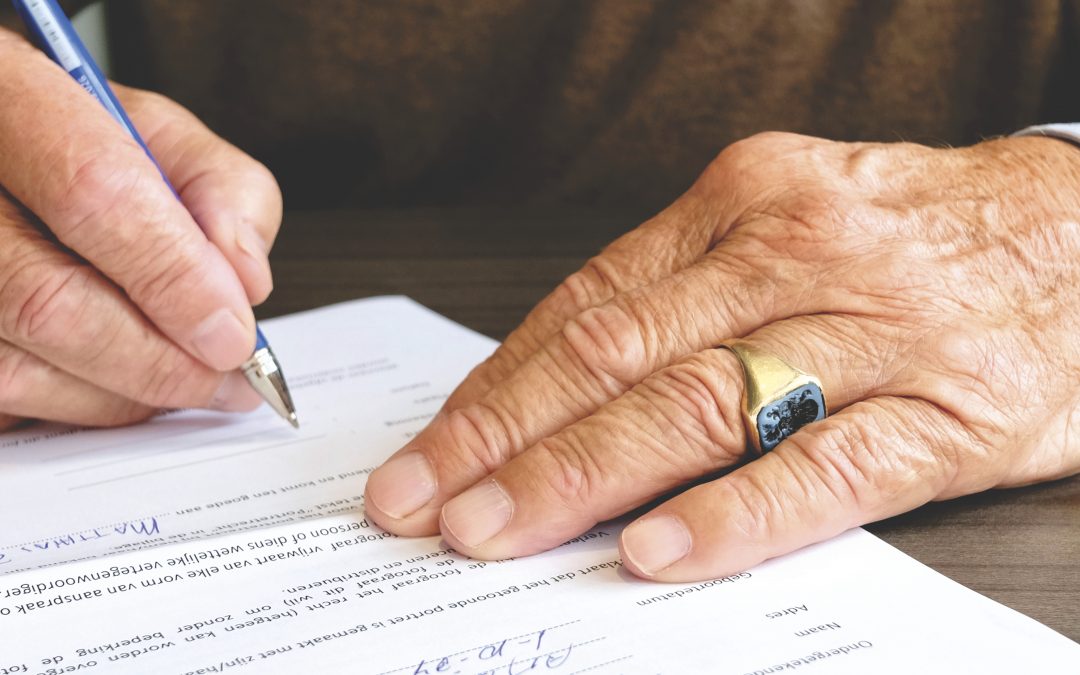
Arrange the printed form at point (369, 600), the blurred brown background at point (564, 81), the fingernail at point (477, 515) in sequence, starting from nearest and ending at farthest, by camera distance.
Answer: the printed form at point (369, 600)
the fingernail at point (477, 515)
the blurred brown background at point (564, 81)

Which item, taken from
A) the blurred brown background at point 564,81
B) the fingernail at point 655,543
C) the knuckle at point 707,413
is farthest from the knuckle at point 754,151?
the blurred brown background at point 564,81

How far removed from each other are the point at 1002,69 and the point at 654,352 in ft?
2.80

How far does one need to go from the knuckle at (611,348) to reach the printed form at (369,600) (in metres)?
0.10

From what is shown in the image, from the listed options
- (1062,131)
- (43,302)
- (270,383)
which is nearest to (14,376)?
(43,302)

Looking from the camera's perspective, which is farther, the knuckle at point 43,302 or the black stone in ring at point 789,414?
the knuckle at point 43,302

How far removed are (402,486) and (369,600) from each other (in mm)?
100

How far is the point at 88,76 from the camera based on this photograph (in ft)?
2.50

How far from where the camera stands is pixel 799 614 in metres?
0.47

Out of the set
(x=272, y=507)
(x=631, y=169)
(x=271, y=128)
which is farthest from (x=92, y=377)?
(x=631, y=169)

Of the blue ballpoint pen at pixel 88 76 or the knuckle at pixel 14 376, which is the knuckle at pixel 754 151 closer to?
the blue ballpoint pen at pixel 88 76

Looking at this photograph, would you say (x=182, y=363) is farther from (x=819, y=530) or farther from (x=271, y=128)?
(x=271, y=128)

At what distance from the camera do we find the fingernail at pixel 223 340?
2.37 ft

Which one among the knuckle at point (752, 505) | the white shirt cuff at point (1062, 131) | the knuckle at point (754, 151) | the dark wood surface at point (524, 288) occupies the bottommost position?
the dark wood surface at point (524, 288)

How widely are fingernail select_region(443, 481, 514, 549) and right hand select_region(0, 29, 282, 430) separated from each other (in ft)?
0.85
